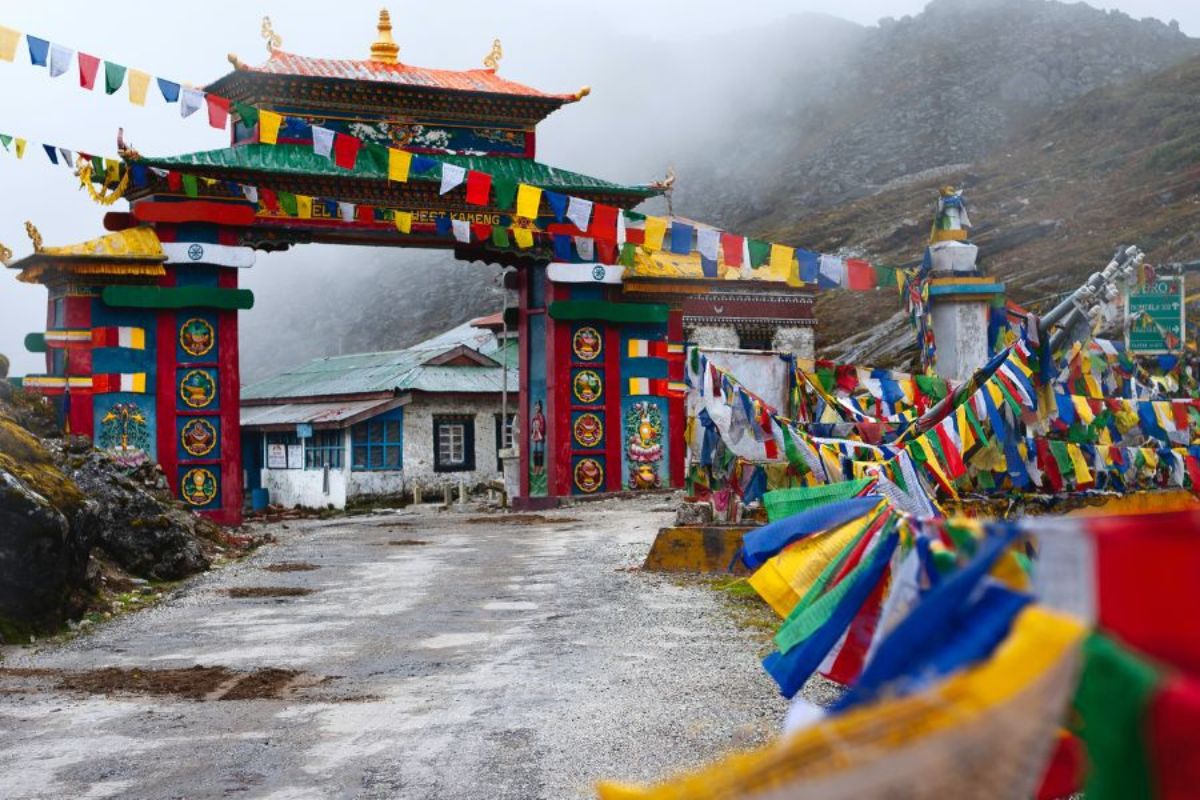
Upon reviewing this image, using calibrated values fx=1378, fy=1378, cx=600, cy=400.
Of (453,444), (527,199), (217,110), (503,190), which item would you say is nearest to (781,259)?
(527,199)

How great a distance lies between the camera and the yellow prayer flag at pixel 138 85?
15.5m

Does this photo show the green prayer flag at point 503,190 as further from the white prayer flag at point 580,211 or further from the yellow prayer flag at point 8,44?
the yellow prayer flag at point 8,44

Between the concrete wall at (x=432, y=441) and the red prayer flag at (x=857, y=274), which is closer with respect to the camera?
the red prayer flag at (x=857, y=274)

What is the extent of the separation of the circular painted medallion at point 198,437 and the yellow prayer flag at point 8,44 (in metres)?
12.2

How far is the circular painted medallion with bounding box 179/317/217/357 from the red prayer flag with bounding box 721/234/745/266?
1209 centimetres

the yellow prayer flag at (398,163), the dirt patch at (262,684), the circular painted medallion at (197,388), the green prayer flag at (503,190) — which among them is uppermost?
the yellow prayer flag at (398,163)

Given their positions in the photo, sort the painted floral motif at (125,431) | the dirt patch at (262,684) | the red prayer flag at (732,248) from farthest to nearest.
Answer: the painted floral motif at (125,431), the red prayer flag at (732,248), the dirt patch at (262,684)

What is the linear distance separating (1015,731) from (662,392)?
2740 cm

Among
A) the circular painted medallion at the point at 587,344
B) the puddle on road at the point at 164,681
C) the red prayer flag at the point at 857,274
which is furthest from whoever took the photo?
the circular painted medallion at the point at 587,344

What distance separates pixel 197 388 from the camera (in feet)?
82.3

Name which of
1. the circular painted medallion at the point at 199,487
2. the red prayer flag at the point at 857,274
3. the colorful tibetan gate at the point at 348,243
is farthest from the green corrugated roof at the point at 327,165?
the red prayer flag at the point at 857,274

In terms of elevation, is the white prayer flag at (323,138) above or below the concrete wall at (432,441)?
above

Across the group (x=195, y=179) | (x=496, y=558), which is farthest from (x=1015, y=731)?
(x=195, y=179)

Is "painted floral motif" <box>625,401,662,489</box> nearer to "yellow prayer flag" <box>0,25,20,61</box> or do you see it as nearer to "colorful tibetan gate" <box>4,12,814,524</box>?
"colorful tibetan gate" <box>4,12,814,524</box>
